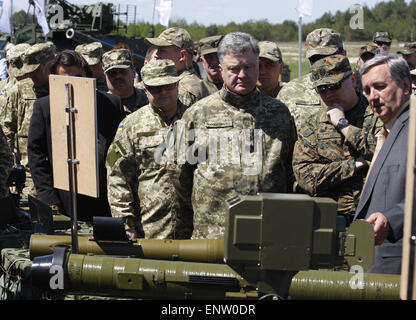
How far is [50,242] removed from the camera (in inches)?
149

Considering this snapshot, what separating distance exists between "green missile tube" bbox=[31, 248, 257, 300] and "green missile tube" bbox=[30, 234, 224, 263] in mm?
320

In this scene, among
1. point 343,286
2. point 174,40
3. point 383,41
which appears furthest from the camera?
point 383,41

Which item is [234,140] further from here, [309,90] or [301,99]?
[309,90]

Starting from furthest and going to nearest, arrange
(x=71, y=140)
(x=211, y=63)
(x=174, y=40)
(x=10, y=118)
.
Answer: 1. (x=10, y=118)
2. (x=211, y=63)
3. (x=174, y=40)
4. (x=71, y=140)

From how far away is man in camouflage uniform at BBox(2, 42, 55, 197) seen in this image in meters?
6.41

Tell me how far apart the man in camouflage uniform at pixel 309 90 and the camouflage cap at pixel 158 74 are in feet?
4.31

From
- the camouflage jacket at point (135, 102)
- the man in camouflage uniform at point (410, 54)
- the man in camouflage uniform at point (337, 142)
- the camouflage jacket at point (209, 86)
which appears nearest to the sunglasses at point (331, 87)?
the man in camouflage uniform at point (337, 142)

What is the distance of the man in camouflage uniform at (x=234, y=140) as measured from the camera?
14.4ft

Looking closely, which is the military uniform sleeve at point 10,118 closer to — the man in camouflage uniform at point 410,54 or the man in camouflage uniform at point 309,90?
the man in camouflage uniform at point 309,90

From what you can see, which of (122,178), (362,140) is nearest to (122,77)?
(122,178)

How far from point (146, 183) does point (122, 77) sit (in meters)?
1.92

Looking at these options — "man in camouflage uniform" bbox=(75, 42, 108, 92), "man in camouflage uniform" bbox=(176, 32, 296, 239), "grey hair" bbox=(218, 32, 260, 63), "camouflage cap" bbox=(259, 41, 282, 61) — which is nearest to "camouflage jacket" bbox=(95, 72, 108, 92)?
"man in camouflage uniform" bbox=(75, 42, 108, 92)

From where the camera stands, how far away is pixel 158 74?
199 inches

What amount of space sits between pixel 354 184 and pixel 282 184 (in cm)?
46
